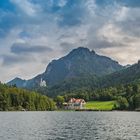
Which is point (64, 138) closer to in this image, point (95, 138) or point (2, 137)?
point (95, 138)

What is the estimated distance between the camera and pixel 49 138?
73.9 m

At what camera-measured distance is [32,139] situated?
236ft

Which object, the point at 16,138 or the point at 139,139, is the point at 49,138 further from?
the point at 139,139

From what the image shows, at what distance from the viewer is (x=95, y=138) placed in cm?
7412

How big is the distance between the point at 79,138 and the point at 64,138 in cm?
279

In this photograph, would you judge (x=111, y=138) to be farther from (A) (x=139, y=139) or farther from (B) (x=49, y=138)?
(B) (x=49, y=138)

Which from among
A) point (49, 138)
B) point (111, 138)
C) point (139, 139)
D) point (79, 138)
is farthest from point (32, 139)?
point (139, 139)

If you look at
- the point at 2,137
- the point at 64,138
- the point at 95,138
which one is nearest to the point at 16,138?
the point at 2,137

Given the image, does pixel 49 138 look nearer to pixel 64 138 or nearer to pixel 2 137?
pixel 64 138

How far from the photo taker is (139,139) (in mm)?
72375

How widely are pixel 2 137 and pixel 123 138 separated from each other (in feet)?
74.7

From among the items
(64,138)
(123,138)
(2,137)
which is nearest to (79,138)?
(64,138)

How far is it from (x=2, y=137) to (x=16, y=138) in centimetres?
346

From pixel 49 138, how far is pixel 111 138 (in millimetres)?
11428
